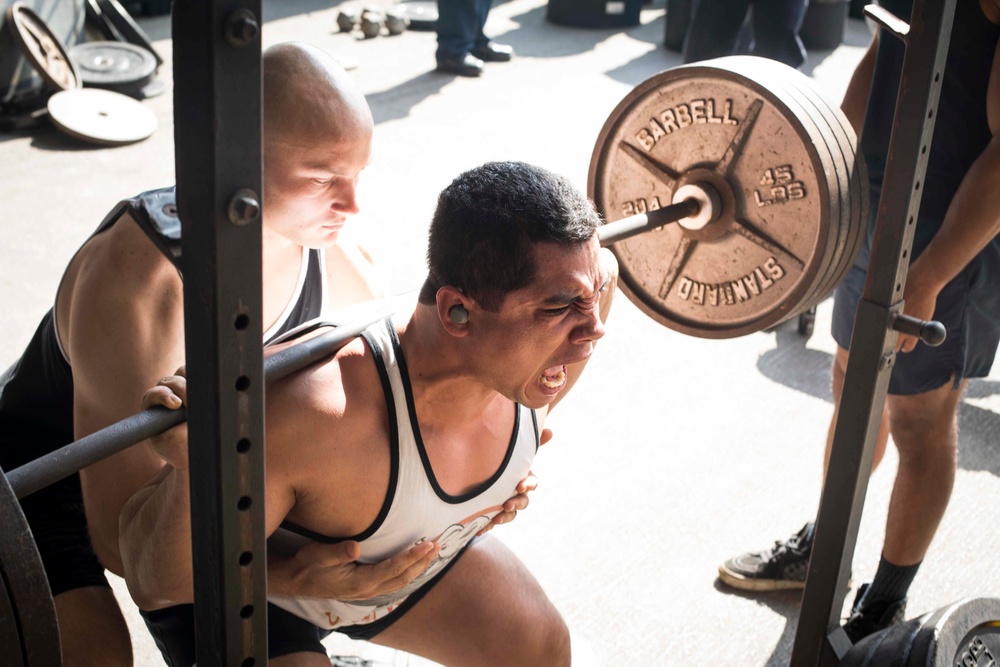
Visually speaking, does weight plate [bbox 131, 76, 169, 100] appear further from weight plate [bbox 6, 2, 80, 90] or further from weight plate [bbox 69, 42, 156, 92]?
weight plate [bbox 6, 2, 80, 90]

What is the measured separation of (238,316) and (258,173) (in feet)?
0.37

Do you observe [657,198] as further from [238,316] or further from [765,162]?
[238,316]

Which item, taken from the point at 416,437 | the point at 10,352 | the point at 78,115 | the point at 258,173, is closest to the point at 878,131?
the point at 416,437

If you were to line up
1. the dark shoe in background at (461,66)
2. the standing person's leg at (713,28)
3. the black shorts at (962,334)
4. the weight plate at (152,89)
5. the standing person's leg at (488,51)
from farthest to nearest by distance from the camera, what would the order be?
the standing person's leg at (488,51) < the dark shoe in background at (461,66) < the weight plate at (152,89) < the standing person's leg at (713,28) < the black shorts at (962,334)

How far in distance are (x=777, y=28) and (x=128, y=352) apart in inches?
119

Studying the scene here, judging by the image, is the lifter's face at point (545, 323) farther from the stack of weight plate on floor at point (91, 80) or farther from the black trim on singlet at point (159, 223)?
the stack of weight plate on floor at point (91, 80)

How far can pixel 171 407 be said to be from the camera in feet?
3.30

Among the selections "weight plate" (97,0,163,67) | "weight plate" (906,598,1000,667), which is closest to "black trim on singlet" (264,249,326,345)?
"weight plate" (906,598,1000,667)

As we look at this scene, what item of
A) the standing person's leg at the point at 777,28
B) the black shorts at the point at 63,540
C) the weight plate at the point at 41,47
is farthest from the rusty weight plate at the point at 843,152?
the weight plate at the point at 41,47

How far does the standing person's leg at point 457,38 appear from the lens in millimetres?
5316

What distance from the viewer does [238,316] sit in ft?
2.63

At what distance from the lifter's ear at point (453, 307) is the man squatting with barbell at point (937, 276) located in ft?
2.70

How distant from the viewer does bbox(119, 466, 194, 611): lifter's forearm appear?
1.08 m

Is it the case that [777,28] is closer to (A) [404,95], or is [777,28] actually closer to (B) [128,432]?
(A) [404,95]
